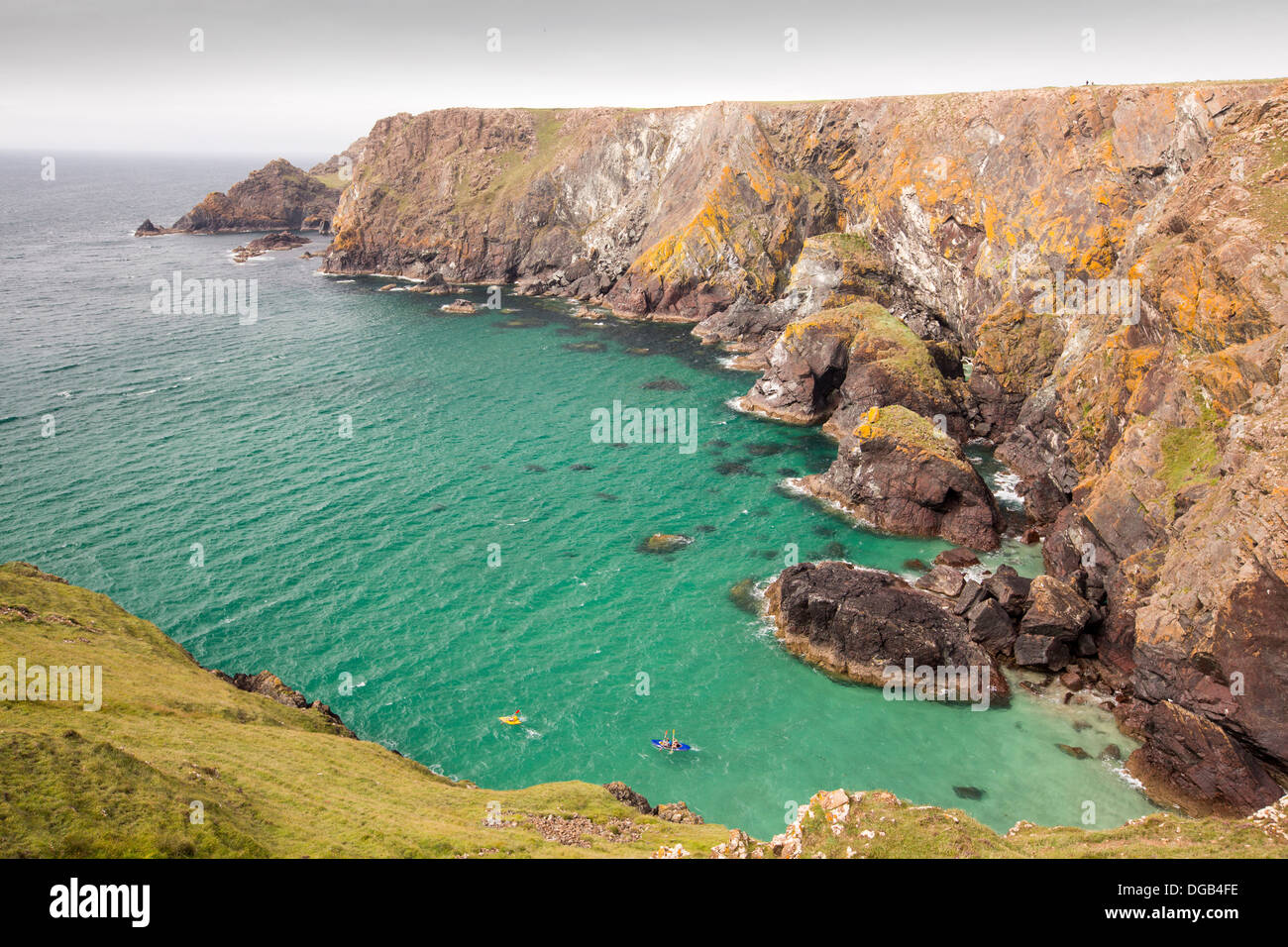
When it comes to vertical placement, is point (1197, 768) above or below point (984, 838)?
below

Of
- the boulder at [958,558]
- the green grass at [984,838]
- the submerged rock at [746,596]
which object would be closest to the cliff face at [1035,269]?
the boulder at [958,558]

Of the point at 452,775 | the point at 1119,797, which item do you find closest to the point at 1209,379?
the point at 1119,797

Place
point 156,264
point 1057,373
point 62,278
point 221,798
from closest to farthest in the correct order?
point 221,798, point 1057,373, point 62,278, point 156,264

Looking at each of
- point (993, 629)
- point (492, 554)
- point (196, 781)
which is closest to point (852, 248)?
point (993, 629)

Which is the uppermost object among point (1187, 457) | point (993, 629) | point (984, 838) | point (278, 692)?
point (1187, 457)

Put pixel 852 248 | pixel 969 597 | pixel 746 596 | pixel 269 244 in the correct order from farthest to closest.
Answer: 1. pixel 269 244
2. pixel 852 248
3. pixel 746 596
4. pixel 969 597

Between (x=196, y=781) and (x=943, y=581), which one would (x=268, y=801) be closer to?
(x=196, y=781)
